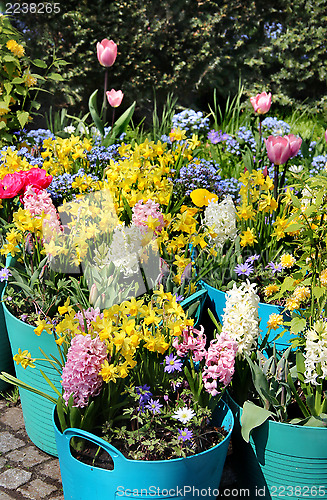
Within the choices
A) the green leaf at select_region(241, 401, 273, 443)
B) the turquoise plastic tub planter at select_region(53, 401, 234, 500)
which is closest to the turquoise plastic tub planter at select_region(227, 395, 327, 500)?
the green leaf at select_region(241, 401, 273, 443)

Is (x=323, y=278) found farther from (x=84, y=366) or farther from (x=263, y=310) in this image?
(x=84, y=366)

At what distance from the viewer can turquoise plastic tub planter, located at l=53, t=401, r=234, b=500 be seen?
1.52 meters

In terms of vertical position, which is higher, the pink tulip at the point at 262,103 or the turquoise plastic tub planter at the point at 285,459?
the pink tulip at the point at 262,103

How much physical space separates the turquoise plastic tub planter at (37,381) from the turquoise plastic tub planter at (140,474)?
16.7 inches

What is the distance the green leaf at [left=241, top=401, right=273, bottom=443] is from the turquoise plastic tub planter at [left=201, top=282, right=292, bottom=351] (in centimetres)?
41

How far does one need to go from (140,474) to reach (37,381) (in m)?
0.76

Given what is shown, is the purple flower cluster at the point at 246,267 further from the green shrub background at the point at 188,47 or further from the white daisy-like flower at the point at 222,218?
the green shrub background at the point at 188,47

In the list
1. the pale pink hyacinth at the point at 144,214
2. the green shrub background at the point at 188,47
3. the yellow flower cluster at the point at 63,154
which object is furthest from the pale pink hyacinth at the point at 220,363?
the green shrub background at the point at 188,47

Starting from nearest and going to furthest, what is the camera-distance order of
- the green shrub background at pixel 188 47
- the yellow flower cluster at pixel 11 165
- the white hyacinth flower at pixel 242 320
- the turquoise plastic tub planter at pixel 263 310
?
the white hyacinth flower at pixel 242 320, the turquoise plastic tub planter at pixel 263 310, the yellow flower cluster at pixel 11 165, the green shrub background at pixel 188 47

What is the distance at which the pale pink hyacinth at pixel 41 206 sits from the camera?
84.1 inches

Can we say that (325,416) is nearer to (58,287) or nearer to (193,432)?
(193,432)

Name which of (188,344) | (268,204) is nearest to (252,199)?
(268,204)

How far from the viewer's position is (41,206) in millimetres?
2217

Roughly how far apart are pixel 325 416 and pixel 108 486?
2.27 ft
